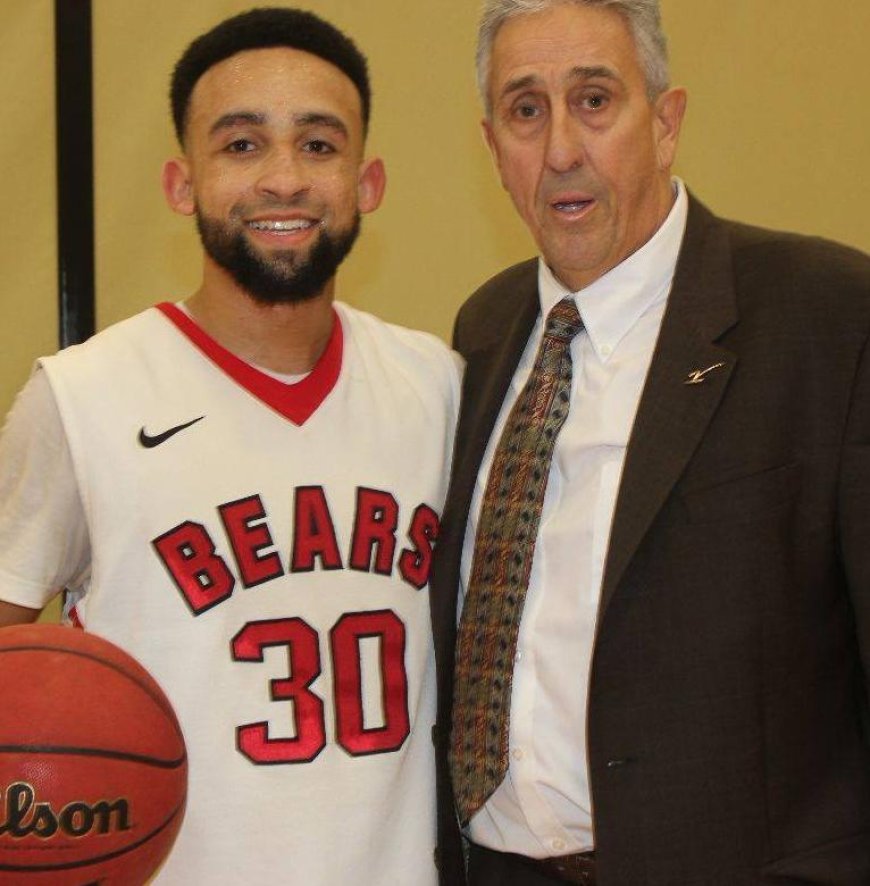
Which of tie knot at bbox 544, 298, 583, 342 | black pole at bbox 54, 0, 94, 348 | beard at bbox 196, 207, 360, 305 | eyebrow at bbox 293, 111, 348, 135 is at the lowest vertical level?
tie knot at bbox 544, 298, 583, 342

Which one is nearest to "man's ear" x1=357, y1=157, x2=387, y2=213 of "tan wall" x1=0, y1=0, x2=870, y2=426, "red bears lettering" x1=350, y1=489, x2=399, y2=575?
"red bears lettering" x1=350, y1=489, x2=399, y2=575

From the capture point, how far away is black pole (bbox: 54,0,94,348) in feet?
11.5

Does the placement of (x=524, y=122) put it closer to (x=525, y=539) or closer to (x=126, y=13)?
(x=525, y=539)

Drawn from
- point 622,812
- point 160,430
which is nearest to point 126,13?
point 160,430

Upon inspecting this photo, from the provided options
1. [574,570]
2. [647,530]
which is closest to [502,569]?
[574,570]

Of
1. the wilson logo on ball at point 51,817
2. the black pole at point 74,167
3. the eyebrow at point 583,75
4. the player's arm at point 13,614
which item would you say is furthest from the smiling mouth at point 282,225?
the black pole at point 74,167

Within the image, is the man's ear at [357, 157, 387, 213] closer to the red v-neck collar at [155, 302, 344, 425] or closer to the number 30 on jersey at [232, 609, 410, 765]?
the red v-neck collar at [155, 302, 344, 425]

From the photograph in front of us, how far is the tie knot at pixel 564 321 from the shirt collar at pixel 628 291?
21 millimetres

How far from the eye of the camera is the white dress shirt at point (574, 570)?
188cm

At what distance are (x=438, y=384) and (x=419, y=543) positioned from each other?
30 cm

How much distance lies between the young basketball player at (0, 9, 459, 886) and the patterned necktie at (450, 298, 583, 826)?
0.09 metres

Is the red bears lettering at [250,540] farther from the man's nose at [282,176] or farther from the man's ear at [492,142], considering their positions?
the man's ear at [492,142]

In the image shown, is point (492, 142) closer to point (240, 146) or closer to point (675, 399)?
point (240, 146)

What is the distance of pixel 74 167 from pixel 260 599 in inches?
76.2
